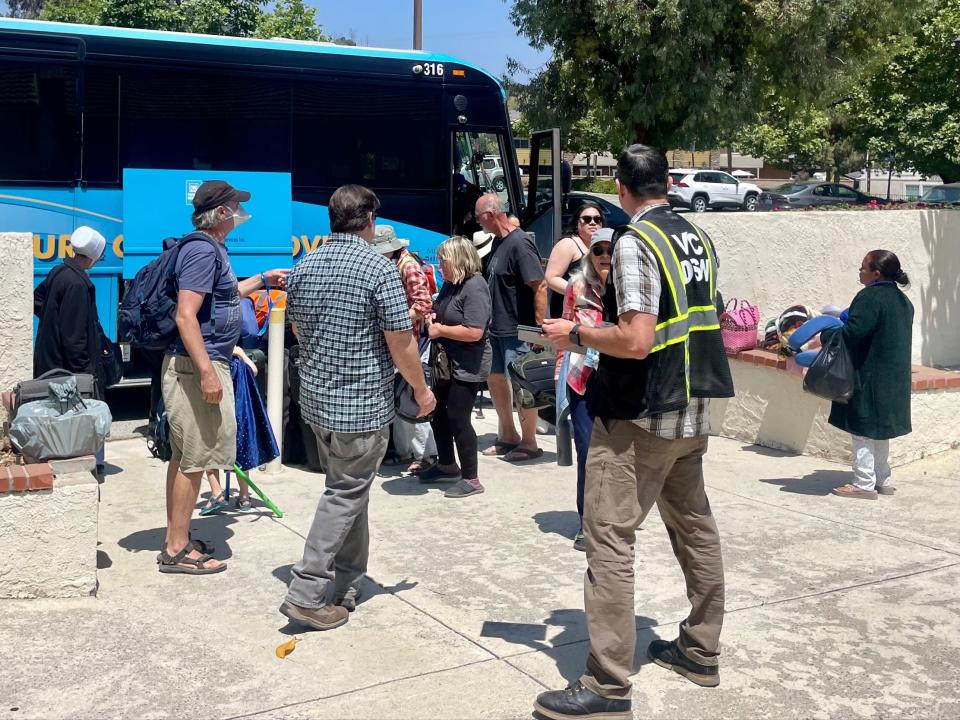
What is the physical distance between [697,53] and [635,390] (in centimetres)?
1795

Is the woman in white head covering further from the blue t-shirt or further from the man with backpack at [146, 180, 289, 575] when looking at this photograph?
the blue t-shirt

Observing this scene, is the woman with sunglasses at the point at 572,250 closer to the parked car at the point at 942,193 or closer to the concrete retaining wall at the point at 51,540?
the concrete retaining wall at the point at 51,540

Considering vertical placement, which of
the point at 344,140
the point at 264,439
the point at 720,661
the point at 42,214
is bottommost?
the point at 720,661

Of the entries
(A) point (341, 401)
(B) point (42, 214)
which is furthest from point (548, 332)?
(B) point (42, 214)

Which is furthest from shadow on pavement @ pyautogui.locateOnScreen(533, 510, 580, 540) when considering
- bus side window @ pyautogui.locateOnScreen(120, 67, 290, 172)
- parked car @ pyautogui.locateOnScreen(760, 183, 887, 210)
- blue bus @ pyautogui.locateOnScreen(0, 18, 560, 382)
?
parked car @ pyautogui.locateOnScreen(760, 183, 887, 210)

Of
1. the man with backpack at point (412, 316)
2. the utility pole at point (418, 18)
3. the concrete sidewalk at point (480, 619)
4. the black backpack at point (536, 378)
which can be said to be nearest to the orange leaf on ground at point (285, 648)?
the concrete sidewalk at point (480, 619)

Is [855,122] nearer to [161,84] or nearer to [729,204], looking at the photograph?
[729,204]

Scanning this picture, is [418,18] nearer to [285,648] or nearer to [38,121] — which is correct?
[38,121]

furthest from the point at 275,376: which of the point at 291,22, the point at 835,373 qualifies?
the point at 291,22

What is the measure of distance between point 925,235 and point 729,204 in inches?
1307

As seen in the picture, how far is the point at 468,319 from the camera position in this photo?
22.5 ft

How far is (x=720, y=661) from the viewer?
173 inches

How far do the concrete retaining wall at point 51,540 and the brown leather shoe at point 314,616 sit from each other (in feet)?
3.18

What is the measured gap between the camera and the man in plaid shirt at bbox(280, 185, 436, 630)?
4559mm
